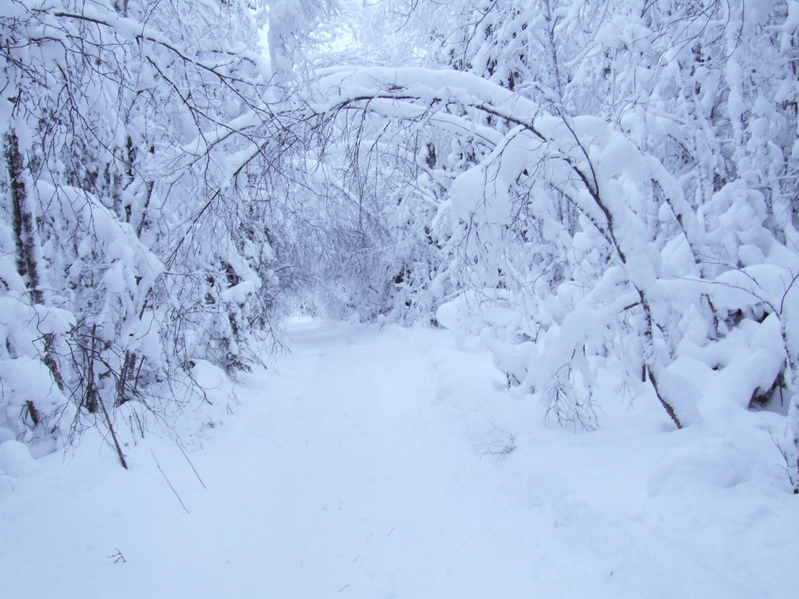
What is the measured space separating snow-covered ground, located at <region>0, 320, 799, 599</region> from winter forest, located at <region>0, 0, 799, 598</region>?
3 centimetres

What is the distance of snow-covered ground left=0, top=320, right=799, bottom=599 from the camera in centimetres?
258

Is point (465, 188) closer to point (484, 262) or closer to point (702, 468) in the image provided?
point (484, 262)

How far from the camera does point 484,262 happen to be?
3.35m

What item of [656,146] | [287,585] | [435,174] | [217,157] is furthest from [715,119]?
[287,585]

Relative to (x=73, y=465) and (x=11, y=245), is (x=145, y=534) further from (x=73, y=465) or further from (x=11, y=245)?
(x=11, y=245)

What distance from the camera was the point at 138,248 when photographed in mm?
4531

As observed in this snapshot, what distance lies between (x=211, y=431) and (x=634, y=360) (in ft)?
17.7

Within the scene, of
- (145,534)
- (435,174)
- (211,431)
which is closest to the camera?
(145,534)

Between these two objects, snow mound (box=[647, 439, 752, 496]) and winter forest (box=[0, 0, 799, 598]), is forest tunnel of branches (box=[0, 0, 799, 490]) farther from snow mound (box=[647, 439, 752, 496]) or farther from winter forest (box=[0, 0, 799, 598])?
snow mound (box=[647, 439, 752, 496])

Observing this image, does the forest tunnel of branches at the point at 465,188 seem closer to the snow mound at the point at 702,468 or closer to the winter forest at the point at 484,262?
the winter forest at the point at 484,262

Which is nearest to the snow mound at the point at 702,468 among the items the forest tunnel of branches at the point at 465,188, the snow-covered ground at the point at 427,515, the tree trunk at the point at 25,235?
the snow-covered ground at the point at 427,515

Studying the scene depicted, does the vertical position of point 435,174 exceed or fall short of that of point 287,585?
it exceeds it

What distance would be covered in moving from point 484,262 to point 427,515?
2.44 metres

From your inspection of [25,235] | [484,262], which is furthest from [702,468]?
[25,235]
